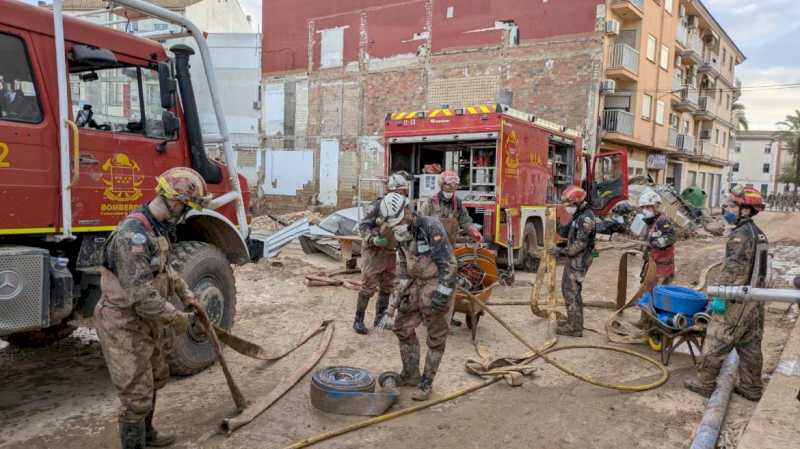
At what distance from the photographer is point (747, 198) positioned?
4.85 meters

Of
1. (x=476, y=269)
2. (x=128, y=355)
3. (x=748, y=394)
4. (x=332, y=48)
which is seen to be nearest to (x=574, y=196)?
(x=476, y=269)

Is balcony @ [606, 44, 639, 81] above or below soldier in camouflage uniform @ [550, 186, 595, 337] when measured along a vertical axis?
above

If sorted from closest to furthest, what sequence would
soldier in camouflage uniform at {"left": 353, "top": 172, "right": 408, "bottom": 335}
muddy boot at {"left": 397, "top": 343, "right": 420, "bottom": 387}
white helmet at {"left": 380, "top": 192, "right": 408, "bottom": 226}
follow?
white helmet at {"left": 380, "top": 192, "right": 408, "bottom": 226} → muddy boot at {"left": 397, "top": 343, "right": 420, "bottom": 387} → soldier in camouflage uniform at {"left": 353, "top": 172, "right": 408, "bottom": 335}

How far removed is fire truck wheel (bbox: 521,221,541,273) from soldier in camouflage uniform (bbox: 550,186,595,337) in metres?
4.20

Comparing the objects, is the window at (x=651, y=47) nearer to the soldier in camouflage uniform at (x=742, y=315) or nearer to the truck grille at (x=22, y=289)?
the soldier in camouflage uniform at (x=742, y=315)

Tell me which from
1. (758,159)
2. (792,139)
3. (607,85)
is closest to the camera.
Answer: (607,85)

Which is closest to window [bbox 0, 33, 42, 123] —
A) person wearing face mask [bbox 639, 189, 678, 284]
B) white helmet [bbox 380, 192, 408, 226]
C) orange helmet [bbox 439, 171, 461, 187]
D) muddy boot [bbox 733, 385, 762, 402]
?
white helmet [bbox 380, 192, 408, 226]

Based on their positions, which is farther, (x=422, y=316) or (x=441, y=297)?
(x=422, y=316)

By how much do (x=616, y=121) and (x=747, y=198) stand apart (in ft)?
63.1

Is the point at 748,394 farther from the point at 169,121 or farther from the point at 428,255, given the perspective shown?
the point at 169,121

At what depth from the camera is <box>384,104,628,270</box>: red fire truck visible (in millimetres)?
9602

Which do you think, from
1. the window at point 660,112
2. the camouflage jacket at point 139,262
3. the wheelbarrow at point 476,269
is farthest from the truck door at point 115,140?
the window at point 660,112

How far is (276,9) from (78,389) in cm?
2568

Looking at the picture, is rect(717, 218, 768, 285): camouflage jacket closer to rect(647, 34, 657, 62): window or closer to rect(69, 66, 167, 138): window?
rect(69, 66, 167, 138): window
